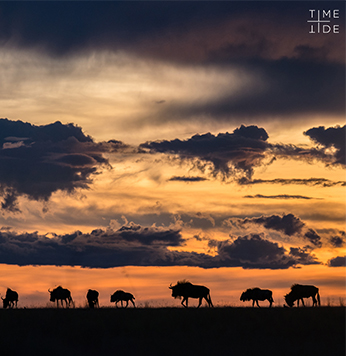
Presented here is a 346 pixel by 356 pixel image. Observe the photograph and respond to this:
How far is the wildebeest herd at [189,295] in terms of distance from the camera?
51344 mm

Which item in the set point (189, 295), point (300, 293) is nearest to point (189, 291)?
point (189, 295)

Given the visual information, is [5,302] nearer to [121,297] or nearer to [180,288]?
[121,297]

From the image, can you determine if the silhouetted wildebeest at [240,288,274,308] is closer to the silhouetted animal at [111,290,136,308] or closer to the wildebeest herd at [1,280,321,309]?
the wildebeest herd at [1,280,321,309]
